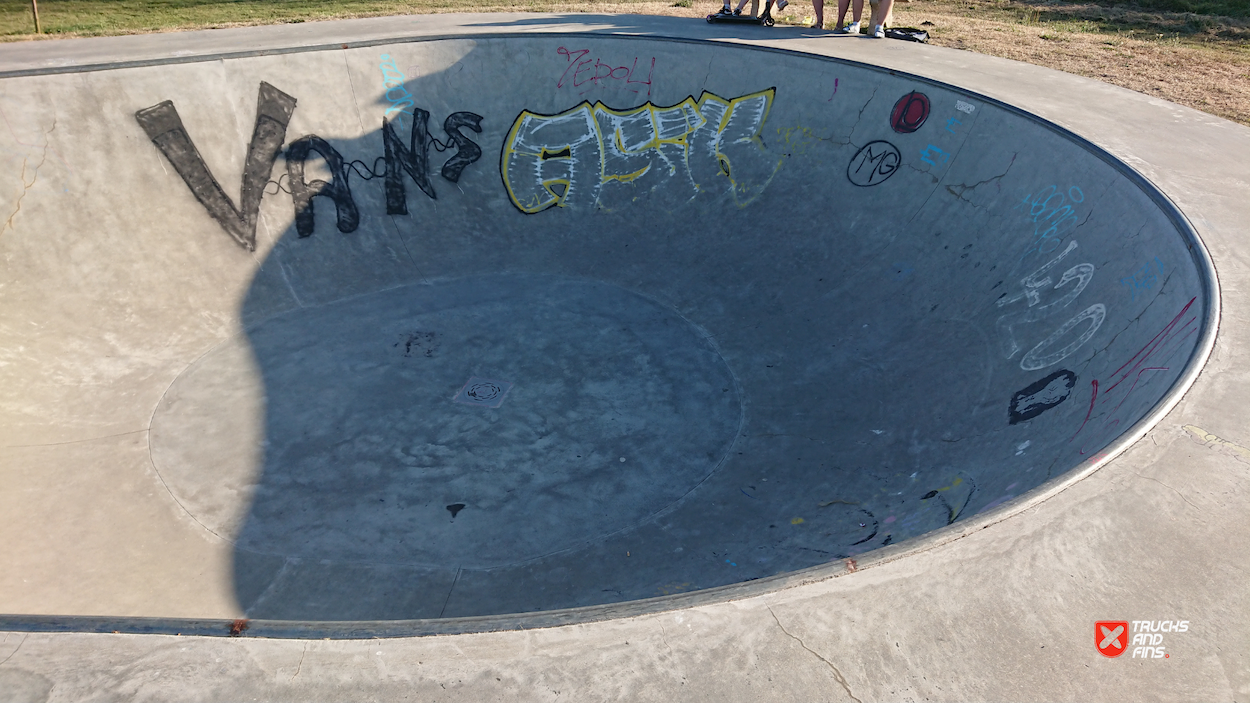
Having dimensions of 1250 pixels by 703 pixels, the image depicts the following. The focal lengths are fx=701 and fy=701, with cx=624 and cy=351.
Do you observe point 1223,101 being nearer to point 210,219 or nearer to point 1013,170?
point 1013,170

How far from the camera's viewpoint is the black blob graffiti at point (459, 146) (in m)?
11.3

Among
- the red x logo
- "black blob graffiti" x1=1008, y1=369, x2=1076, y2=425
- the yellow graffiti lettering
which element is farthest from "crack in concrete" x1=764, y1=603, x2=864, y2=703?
the yellow graffiti lettering

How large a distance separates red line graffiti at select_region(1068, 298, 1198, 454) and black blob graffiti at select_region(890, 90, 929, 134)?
511 centimetres

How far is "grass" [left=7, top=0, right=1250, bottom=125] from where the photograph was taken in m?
11.5

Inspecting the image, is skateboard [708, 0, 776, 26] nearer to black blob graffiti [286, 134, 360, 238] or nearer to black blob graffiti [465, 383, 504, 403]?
black blob graffiti [286, 134, 360, 238]

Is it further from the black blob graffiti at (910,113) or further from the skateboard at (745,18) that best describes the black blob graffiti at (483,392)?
the skateboard at (745,18)

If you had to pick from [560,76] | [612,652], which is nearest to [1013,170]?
[560,76]

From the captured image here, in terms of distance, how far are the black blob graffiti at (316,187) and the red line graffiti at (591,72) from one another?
381 cm

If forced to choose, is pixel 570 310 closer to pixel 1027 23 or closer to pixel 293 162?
pixel 293 162

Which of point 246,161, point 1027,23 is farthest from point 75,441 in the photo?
point 1027,23

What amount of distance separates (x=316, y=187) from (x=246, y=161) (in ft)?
3.24

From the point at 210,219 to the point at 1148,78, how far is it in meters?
14.6

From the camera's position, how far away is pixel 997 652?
339 centimetres

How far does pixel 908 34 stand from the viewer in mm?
13211
